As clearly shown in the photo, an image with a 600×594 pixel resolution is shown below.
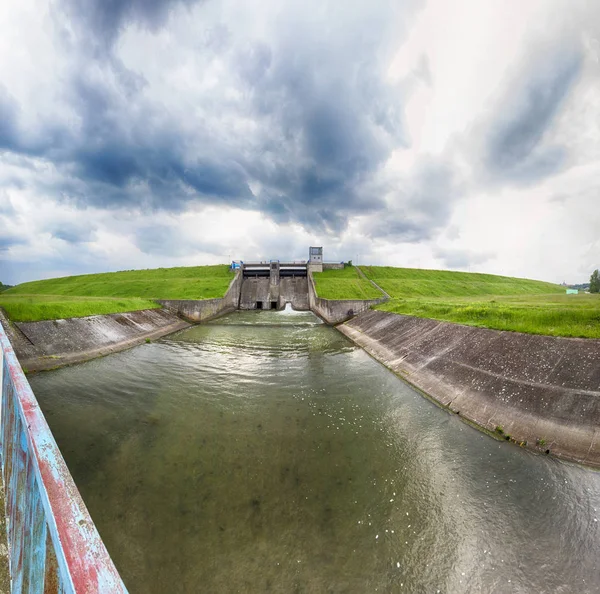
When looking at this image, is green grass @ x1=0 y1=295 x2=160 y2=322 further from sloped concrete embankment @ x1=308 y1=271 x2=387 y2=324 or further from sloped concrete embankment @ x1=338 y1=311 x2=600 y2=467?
sloped concrete embankment @ x1=338 y1=311 x2=600 y2=467

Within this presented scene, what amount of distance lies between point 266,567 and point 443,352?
13.6 meters

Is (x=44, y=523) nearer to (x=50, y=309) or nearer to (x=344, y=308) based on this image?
(x=50, y=309)

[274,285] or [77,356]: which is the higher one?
[274,285]

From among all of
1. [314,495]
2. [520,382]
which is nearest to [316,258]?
[520,382]

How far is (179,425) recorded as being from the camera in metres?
10.1

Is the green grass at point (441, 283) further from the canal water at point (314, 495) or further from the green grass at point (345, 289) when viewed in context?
the canal water at point (314, 495)

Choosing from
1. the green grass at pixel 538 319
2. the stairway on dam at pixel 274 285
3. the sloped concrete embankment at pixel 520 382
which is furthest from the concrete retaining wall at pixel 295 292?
the sloped concrete embankment at pixel 520 382

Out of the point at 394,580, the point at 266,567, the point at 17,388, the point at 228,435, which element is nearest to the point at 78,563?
the point at 17,388

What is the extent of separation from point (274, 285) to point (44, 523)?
49.2 metres

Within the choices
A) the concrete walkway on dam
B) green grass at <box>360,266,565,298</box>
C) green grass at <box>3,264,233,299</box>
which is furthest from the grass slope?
green grass at <box>3,264,233,299</box>

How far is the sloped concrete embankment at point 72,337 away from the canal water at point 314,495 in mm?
4431

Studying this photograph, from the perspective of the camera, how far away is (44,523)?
2.28 m

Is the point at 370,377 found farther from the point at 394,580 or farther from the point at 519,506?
the point at 394,580

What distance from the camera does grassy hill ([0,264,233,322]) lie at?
1992 cm
